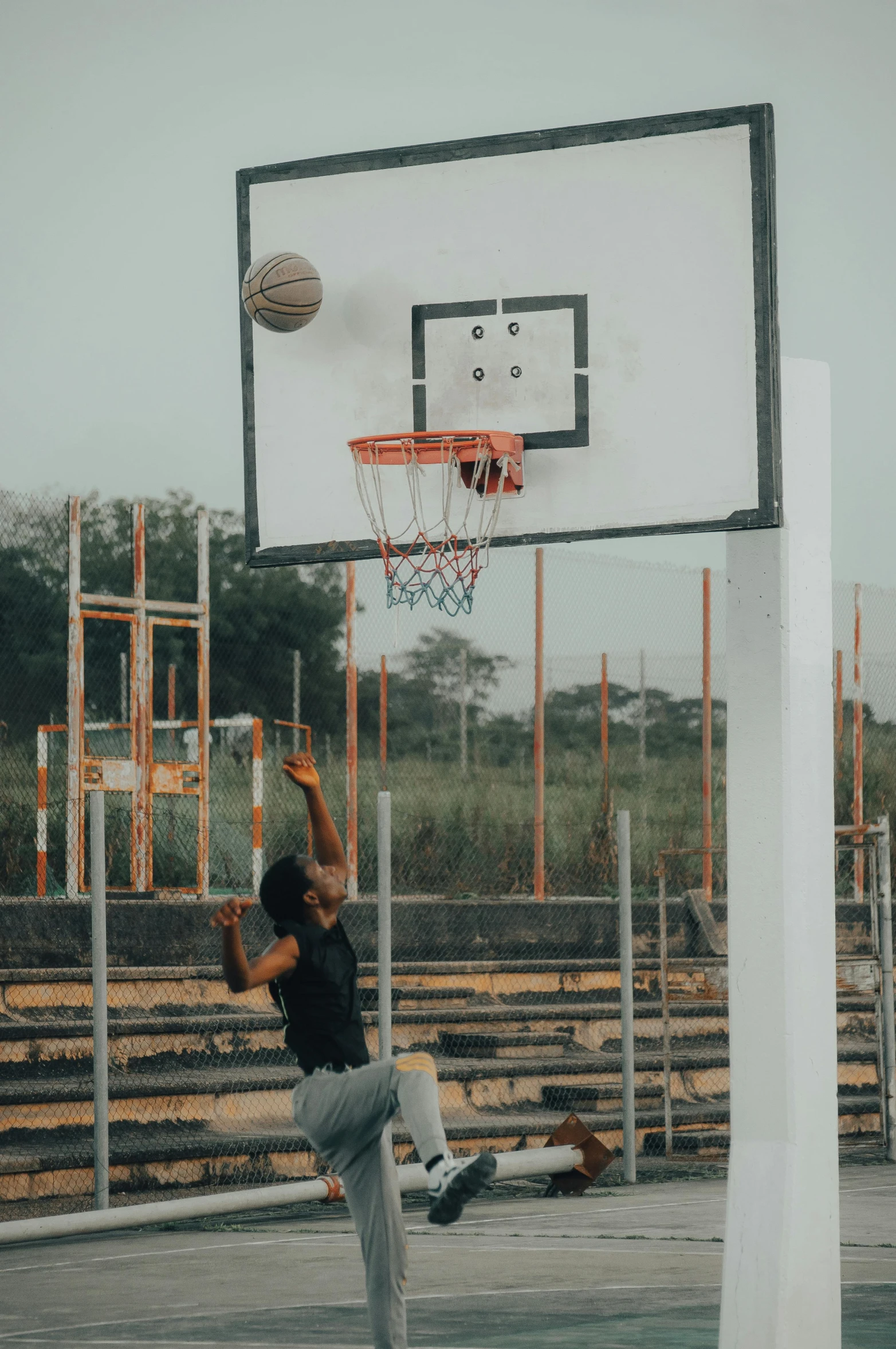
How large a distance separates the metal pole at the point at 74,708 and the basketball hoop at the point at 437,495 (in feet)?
20.1

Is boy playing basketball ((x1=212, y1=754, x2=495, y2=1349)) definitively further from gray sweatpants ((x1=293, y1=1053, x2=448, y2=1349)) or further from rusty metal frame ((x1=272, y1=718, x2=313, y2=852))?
rusty metal frame ((x1=272, y1=718, x2=313, y2=852))

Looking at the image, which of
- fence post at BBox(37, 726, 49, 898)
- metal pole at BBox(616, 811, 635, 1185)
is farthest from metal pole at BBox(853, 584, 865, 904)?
fence post at BBox(37, 726, 49, 898)

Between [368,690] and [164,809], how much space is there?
7.49 ft

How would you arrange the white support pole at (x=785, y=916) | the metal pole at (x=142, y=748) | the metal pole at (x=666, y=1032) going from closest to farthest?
the white support pole at (x=785, y=916)
the metal pole at (x=666, y=1032)
the metal pole at (x=142, y=748)

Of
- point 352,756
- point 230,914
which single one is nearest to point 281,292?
point 230,914

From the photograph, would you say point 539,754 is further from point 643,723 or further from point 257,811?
point 257,811

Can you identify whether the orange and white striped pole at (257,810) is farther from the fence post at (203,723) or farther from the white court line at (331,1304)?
the white court line at (331,1304)

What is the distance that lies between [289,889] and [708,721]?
41.0 feet

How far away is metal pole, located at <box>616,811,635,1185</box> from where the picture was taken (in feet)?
38.2

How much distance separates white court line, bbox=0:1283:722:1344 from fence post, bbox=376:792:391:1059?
107 inches

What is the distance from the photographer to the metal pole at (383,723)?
15.8 m

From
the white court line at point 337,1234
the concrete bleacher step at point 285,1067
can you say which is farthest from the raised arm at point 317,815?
the concrete bleacher step at point 285,1067

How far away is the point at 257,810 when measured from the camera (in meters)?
14.8

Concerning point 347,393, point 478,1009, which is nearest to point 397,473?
point 347,393
